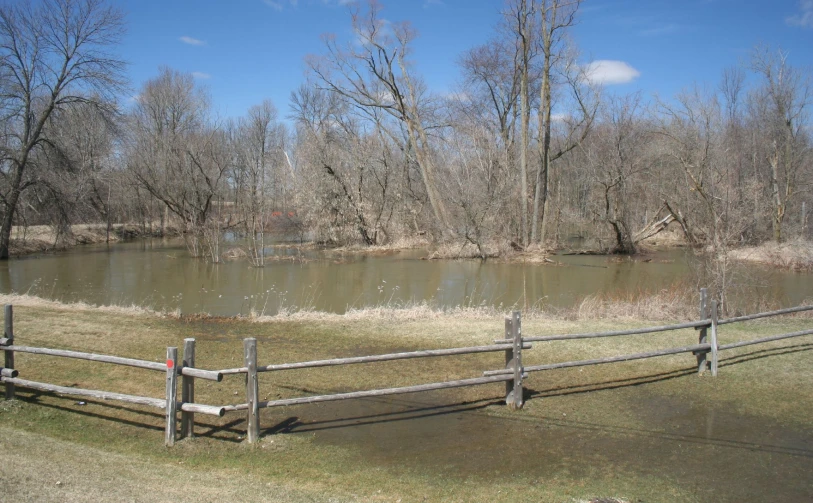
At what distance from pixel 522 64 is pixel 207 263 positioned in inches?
734

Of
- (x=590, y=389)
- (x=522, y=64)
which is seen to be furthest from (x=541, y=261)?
(x=590, y=389)

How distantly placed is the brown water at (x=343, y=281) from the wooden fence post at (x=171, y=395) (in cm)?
847

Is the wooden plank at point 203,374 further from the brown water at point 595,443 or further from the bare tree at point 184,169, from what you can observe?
the bare tree at point 184,169

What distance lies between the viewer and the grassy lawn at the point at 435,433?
5406 mm

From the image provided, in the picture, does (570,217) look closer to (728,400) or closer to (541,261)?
(541,261)

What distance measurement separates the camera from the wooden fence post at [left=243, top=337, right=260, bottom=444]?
6316 millimetres

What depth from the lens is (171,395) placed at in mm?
6242

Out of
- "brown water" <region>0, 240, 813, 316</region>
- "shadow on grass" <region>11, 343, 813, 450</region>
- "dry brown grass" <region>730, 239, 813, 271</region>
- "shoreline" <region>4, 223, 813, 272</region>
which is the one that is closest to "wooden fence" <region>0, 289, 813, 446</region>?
"shadow on grass" <region>11, 343, 813, 450</region>

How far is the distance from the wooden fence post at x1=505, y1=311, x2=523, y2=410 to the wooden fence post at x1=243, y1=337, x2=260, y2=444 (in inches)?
120

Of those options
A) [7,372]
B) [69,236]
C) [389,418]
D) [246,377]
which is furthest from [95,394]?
[69,236]

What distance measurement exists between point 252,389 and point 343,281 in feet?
51.4

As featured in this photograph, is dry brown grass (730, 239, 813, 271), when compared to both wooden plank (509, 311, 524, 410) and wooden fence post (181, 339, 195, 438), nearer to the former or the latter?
wooden plank (509, 311, 524, 410)

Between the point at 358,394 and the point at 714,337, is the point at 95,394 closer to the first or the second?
the point at 358,394

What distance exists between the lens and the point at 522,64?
3136 centimetres
